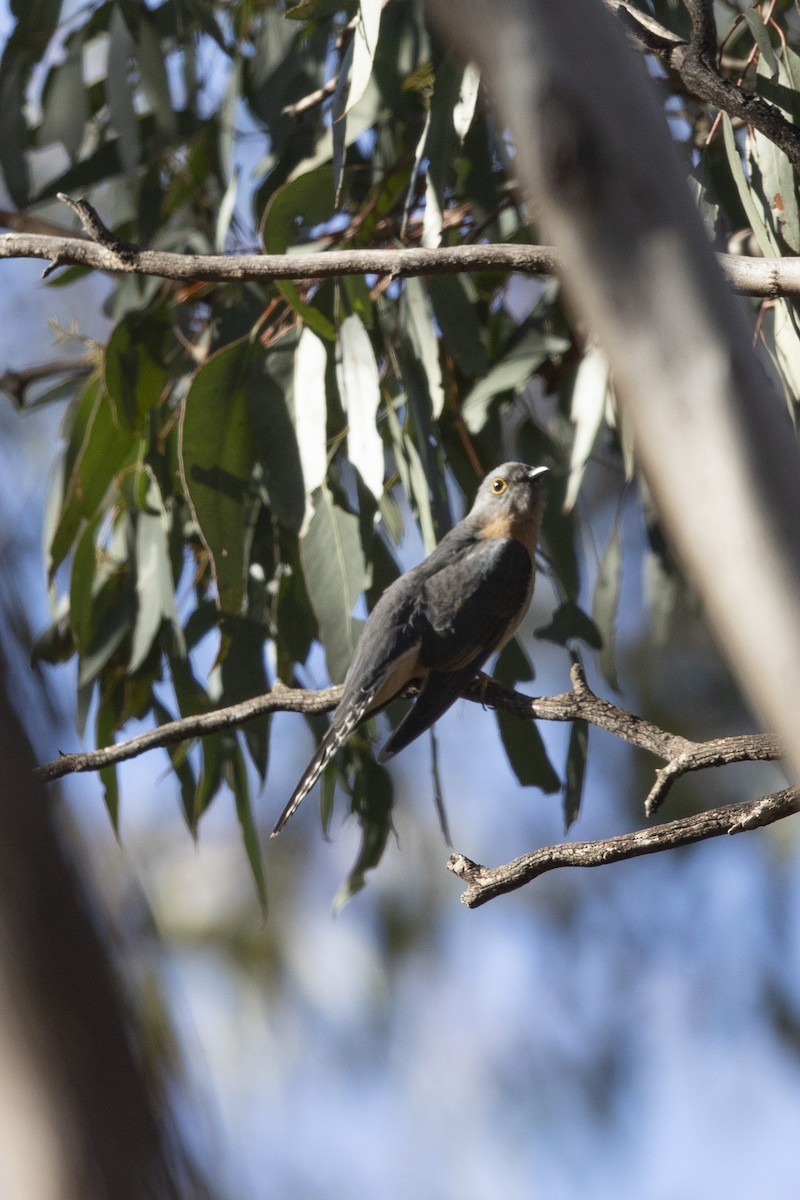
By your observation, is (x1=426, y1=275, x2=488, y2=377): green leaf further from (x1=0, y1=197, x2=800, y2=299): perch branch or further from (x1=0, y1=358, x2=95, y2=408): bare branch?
(x1=0, y1=358, x2=95, y2=408): bare branch

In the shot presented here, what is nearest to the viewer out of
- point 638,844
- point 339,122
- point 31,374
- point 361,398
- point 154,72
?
point 638,844

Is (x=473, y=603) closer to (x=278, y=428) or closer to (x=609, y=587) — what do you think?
(x=278, y=428)

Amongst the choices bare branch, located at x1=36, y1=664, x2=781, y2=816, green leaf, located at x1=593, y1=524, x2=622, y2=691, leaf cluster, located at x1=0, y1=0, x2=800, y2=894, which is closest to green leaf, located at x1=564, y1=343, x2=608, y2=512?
leaf cluster, located at x1=0, y1=0, x2=800, y2=894

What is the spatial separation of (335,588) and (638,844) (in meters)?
1.42

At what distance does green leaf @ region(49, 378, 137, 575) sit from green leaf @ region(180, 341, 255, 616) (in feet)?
1.70

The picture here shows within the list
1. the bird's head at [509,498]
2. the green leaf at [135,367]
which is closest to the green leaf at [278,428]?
the green leaf at [135,367]

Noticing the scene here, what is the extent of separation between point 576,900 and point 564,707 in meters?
5.06

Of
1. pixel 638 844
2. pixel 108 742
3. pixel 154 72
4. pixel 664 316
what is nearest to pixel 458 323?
pixel 154 72

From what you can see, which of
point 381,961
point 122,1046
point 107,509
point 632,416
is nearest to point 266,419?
point 107,509

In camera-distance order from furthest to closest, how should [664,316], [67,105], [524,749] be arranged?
[67,105] → [524,749] → [664,316]

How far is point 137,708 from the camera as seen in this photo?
12.7 feet

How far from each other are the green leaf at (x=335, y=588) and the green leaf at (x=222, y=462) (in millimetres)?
200

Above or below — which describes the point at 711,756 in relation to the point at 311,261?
below

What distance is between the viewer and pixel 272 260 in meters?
2.31
